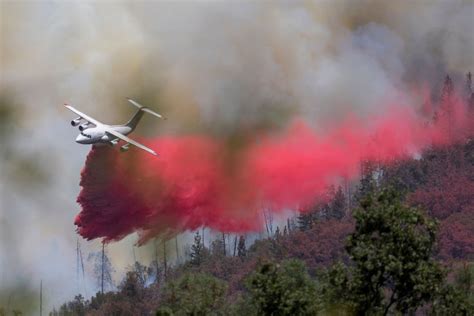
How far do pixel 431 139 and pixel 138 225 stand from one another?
4656cm

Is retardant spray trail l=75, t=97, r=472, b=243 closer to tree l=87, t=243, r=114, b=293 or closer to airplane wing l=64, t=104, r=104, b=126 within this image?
airplane wing l=64, t=104, r=104, b=126

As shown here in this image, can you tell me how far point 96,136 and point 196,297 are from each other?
27.5 meters

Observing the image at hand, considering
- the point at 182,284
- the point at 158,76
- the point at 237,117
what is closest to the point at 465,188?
the point at 237,117

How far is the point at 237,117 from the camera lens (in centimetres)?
10131

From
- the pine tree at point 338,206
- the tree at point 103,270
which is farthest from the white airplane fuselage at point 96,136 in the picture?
the pine tree at point 338,206

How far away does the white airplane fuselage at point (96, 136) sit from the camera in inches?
3000

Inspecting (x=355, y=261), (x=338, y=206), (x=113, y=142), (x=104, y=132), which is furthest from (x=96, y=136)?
(x=338, y=206)

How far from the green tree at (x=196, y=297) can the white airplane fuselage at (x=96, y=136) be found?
1879 cm

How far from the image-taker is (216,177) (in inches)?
3725

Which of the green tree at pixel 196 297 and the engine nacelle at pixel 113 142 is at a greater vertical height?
the engine nacelle at pixel 113 142

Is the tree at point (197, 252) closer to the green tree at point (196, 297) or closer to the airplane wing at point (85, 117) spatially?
the airplane wing at point (85, 117)

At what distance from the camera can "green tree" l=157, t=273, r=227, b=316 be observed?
50.8 meters

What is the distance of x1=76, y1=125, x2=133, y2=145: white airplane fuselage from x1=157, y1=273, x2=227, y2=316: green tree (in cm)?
1879

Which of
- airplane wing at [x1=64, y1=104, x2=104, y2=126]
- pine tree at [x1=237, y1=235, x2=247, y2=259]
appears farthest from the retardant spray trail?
pine tree at [x1=237, y1=235, x2=247, y2=259]
